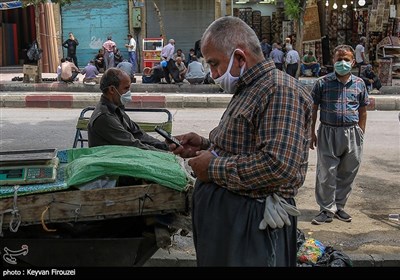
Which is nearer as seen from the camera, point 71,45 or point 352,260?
point 352,260

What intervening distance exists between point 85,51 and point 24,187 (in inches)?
879

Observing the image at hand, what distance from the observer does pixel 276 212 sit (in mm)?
2385

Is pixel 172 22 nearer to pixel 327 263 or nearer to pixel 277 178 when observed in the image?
Result: pixel 327 263

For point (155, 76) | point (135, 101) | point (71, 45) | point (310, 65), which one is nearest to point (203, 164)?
point (135, 101)

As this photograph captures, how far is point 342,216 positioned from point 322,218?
22 cm

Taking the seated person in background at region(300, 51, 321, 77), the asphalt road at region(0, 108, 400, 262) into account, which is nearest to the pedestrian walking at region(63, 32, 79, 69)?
the asphalt road at region(0, 108, 400, 262)

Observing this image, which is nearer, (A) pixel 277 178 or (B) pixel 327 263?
(A) pixel 277 178

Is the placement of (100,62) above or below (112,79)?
below

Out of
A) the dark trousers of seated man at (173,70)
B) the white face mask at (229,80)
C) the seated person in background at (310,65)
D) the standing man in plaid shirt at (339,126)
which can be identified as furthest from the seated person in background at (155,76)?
the white face mask at (229,80)

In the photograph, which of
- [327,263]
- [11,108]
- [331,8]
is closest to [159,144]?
[327,263]

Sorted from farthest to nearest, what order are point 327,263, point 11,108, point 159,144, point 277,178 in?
point 11,108 → point 159,144 → point 327,263 → point 277,178

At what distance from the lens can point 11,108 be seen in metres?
15.0

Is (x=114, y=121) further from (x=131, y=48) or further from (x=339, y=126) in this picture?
(x=131, y=48)

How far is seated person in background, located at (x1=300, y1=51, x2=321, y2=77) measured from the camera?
2107 cm
